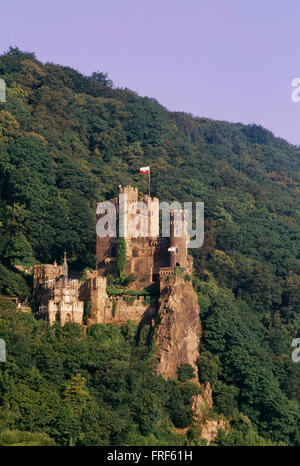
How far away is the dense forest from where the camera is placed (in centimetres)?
6812

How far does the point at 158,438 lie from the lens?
68.4 m

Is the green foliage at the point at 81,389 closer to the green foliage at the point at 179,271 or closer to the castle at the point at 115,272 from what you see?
the castle at the point at 115,272

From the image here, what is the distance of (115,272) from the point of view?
79.1 m

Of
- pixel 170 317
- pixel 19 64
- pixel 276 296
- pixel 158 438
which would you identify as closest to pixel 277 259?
pixel 276 296

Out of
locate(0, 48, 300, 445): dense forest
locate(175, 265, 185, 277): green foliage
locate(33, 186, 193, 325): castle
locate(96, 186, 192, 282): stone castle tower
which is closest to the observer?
locate(0, 48, 300, 445): dense forest

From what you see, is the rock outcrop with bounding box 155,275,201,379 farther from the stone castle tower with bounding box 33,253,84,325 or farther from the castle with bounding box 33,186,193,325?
the stone castle tower with bounding box 33,253,84,325

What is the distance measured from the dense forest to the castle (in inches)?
53.5

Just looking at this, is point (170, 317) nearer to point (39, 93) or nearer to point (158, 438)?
point (158, 438)

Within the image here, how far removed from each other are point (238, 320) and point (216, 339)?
12.3 ft

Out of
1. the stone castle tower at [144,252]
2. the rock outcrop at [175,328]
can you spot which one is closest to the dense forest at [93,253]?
the rock outcrop at [175,328]

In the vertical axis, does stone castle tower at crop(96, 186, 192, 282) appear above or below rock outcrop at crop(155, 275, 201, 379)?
above

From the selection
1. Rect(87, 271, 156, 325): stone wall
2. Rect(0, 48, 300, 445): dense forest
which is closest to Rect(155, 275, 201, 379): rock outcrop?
Rect(0, 48, 300, 445): dense forest

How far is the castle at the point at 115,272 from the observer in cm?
7394

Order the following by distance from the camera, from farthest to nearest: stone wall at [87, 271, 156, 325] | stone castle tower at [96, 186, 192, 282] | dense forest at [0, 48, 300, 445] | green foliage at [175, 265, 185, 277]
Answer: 1. stone castle tower at [96, 186, 192, 282]
2. green foliage at [175, 265, 185, 277]
3. stone wall at [87, 271, 156, 325]
4. dense forest at [0, 48, 300, 445]
